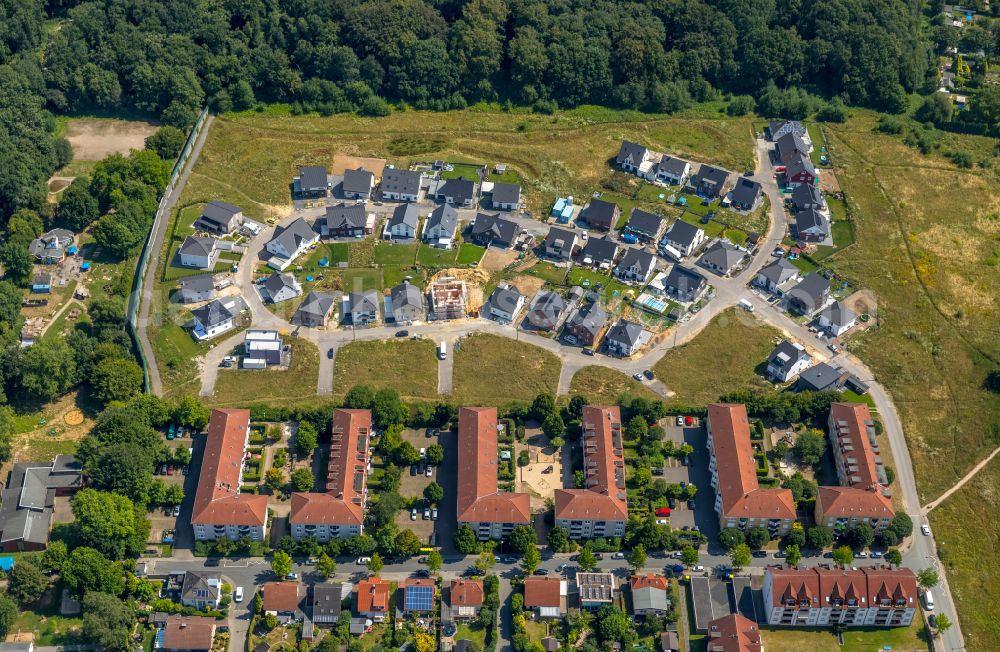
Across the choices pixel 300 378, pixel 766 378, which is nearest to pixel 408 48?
pixel 300 378

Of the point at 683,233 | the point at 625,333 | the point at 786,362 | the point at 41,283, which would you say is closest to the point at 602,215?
the point at 683,233

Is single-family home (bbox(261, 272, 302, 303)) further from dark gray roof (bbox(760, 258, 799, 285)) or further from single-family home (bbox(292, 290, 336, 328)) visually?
dark gray roof (bbox(760, 258, 799, 285))

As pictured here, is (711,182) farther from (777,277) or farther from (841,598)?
(841,598)

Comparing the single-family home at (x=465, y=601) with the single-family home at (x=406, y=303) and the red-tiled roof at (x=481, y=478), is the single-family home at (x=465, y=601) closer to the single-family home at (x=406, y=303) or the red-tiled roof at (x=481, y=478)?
the red-tiled roof at (x=481, y=478)

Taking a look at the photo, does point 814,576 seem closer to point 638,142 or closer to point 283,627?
point 283,627

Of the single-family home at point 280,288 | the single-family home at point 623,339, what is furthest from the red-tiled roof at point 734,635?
the single-family home at point 280,288

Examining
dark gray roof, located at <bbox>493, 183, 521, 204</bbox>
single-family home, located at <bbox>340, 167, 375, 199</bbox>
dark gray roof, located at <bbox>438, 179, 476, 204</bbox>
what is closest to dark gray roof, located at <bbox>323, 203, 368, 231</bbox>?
single-family home, located at <bbox>340, 167, 375, 199</bbox>
